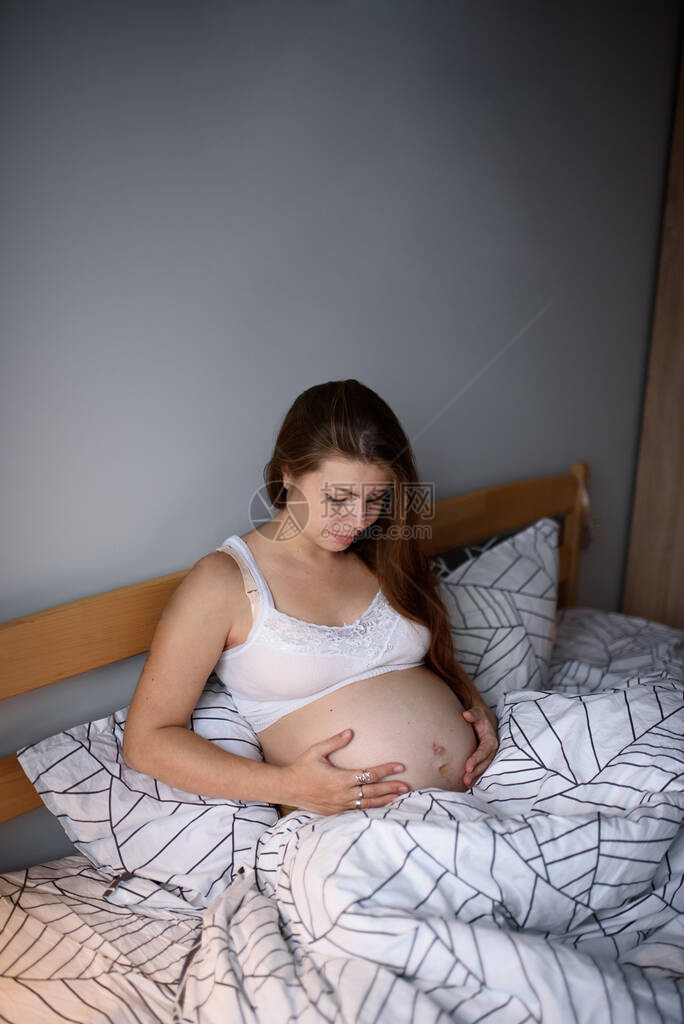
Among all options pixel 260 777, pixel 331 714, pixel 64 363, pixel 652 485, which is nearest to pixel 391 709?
pixel 331 714

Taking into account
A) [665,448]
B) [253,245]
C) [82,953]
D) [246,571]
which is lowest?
[82,953]

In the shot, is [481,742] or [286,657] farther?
[481,742]

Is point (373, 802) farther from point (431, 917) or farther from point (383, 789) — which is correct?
point (431, 917)

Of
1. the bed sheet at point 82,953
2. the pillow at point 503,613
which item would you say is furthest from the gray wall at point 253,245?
the pillow at point 503,613

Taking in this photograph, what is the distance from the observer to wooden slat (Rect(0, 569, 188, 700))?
107cm

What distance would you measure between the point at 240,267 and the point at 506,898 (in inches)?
42.6

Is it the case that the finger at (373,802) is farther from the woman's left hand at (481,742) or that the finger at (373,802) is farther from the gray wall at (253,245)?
the gray wall at (253,245)

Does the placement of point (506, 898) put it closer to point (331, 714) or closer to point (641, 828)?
point (641, 828)

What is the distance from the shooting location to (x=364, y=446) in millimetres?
1146

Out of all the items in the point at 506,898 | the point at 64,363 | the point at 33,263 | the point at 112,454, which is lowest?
the point at 506,898

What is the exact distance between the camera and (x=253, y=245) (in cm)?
133

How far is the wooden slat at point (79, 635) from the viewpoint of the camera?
3.52ft

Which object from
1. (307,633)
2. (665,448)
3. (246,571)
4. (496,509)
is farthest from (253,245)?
(665,448)

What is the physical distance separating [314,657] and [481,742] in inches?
13.8
